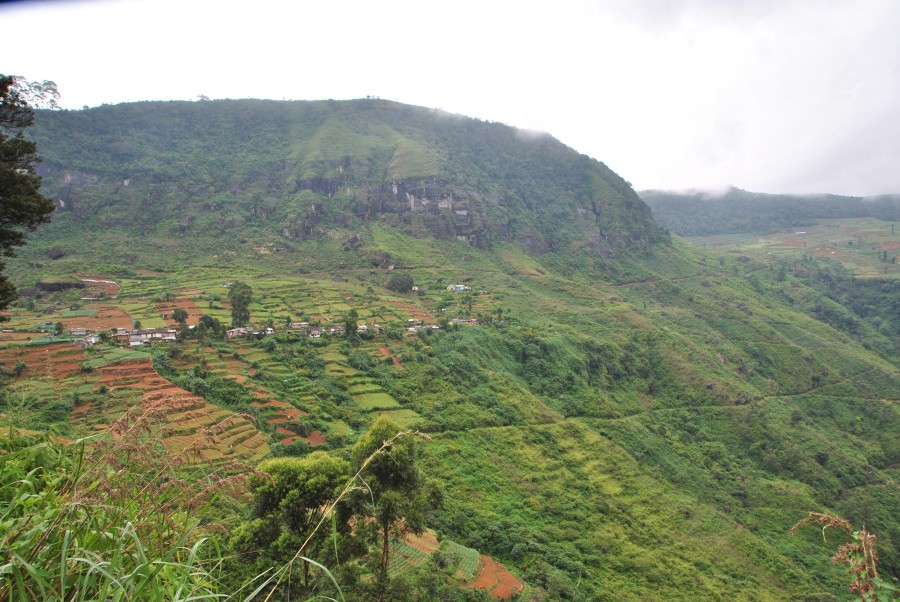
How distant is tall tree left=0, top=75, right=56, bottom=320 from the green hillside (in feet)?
12.0

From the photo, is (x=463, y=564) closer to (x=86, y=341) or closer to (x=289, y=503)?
(x=289, y=503)

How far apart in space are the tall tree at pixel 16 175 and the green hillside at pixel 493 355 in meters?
3.66

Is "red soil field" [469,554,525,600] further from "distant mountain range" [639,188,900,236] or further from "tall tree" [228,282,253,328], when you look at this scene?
"distant mountain range" [639,188,900,236]

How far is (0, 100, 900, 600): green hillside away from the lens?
2412cm

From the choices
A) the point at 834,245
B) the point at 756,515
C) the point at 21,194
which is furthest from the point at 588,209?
the point at 21,194

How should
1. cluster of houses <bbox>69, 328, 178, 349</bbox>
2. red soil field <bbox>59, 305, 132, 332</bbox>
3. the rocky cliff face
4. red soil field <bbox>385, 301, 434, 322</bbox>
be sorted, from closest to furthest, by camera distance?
cluster of houses <bbox>69, 328, 178, 349</bbox>, red soil field <bbox>59, 305, 132, 332</bbox>, red soil field <bbox>385, 301, 434, 322</bbox>, the rocky cliff face

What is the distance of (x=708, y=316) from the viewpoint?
73.5 m

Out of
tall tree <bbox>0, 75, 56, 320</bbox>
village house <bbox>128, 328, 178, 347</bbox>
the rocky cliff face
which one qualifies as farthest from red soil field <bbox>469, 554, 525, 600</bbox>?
the rocky cliff face

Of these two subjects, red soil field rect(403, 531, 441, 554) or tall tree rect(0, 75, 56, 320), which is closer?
tall tree rect(0, 75, 56, 320)

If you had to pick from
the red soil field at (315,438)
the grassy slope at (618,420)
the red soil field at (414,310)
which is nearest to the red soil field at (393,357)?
the grassy slope at (618,420)

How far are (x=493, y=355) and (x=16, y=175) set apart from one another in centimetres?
3860

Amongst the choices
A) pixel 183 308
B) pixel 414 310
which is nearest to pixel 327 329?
pixel 183 308

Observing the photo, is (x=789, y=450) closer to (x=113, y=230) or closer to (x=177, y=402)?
(x=177, y=402)

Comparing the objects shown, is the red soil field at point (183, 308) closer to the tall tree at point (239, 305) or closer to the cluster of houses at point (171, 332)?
the tall tree at point (239, 305)
